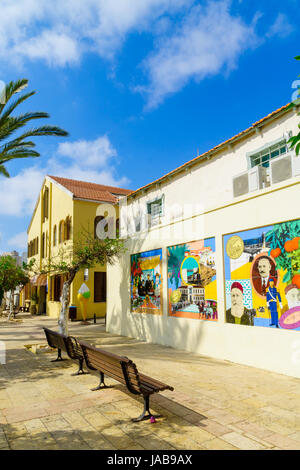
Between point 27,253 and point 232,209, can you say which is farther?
point 27,253

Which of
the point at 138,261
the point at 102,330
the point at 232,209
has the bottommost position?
the point at 102,330

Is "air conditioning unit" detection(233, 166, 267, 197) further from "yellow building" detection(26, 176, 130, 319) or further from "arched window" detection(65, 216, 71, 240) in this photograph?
"arched window" detection(65, 216, 71, 240)

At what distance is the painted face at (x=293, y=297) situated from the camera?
662 cm

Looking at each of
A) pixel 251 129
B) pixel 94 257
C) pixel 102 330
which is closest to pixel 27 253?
pixel 102 330

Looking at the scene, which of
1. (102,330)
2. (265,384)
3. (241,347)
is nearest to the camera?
(265,384)

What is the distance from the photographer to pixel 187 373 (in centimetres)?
707

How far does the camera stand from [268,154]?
974cm

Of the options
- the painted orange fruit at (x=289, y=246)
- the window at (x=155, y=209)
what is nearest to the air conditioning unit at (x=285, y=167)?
the painted orange fruit at (x=289, y=246)

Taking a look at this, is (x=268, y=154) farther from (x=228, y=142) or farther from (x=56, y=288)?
(x=56, y=288)

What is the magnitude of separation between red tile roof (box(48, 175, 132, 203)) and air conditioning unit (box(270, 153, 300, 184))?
14.6m

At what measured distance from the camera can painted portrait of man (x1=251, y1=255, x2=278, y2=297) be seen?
719 cm

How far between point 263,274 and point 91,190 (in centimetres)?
1870
